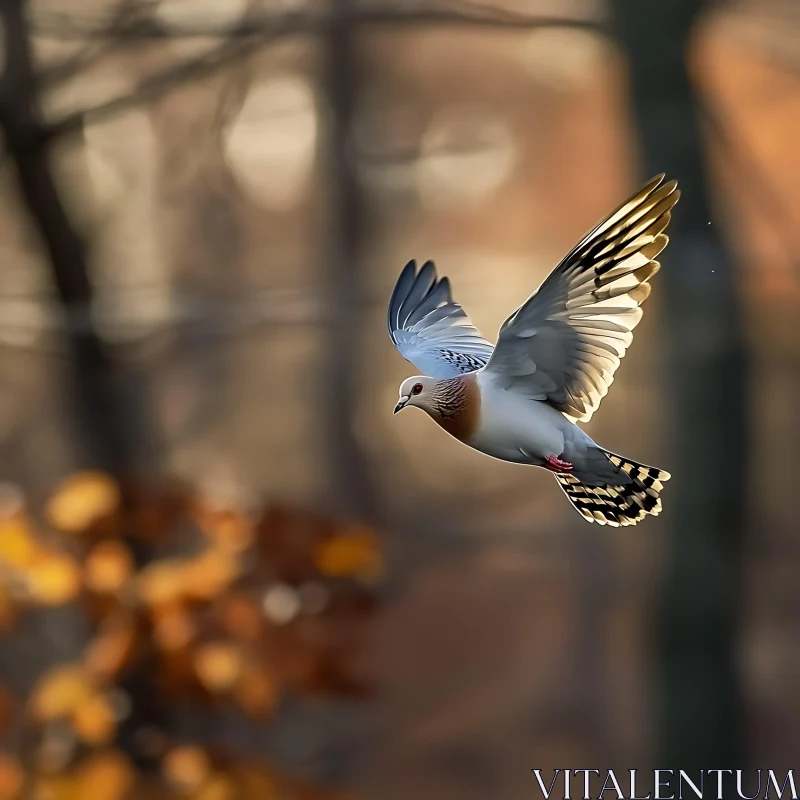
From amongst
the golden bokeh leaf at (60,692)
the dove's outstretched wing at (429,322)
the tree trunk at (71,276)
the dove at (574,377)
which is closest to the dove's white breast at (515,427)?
the dove at (574,377)

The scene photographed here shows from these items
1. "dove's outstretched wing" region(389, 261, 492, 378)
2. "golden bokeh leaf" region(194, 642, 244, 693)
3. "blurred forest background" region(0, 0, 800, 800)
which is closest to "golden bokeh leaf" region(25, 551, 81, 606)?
"blurred forest background" region(0, 0, 800, 800)

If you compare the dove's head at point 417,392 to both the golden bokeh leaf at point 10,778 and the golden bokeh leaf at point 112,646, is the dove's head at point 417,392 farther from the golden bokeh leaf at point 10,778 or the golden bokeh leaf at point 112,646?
the golden bokeh leaf at point 10,778

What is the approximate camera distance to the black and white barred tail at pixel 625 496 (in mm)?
522

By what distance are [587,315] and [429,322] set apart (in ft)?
0.84

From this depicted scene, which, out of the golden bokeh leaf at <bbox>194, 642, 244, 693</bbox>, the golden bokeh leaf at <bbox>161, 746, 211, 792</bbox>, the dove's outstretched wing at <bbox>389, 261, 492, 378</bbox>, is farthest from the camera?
the golden bokeh leaf at <bbox>161, 746, 211, 792</bbox>

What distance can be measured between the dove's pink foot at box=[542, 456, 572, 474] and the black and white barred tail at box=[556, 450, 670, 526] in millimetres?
40

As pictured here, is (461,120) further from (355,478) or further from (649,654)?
(649,654)

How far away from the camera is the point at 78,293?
2051 mm

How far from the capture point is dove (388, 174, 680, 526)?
477mm

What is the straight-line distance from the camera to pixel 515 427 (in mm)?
502

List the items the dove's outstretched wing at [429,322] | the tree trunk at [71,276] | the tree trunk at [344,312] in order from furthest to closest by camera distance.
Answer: the tree trunk at [344,312]
the tree trunk at [71,276]
the dove's outstretched wing at [429,322]

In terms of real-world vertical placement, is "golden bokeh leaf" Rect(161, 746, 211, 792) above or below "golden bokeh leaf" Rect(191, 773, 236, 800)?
above

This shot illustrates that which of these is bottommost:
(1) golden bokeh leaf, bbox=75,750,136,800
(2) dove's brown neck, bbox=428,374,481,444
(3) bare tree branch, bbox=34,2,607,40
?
(1) golden bokeh leaf, bbox=75,750,136,800

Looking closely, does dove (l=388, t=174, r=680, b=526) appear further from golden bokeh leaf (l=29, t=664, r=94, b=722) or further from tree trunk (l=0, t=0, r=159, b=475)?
golden bokeh leaf (l=29, t=664, r=94, b=722)
